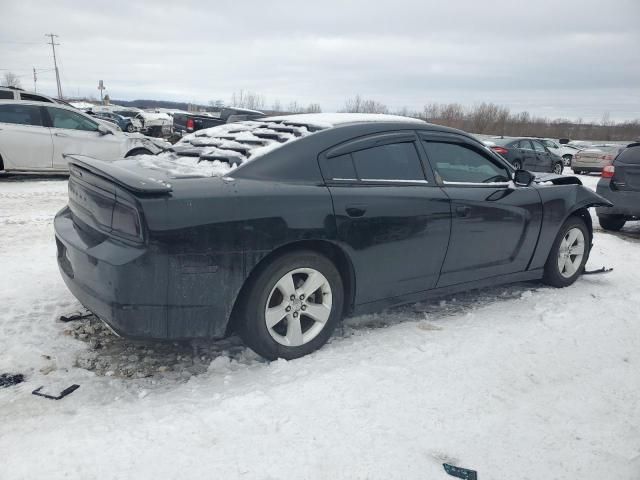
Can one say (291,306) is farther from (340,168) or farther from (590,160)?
(590,160)

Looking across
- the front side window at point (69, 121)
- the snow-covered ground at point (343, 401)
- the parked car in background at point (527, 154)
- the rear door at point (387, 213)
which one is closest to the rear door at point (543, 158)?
the parked car in background at point (527, 154)

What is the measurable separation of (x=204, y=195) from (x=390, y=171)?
1.39 meters

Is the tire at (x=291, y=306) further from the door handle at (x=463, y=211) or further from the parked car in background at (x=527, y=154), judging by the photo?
the parked car in background at (x=527, y=154)

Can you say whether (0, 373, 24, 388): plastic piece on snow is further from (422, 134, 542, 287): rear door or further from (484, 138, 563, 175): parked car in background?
(484, 138, 563, 175): parked car in background

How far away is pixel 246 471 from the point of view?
2.21 m

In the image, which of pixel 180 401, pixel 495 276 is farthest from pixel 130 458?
pixel 495 276

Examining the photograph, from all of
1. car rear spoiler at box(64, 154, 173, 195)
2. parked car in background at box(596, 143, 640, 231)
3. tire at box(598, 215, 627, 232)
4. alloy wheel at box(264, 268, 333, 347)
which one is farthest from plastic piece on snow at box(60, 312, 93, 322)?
tire at box(598, 215, 627, 232)

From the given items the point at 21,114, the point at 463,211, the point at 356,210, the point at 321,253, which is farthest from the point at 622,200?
the point at 21,114

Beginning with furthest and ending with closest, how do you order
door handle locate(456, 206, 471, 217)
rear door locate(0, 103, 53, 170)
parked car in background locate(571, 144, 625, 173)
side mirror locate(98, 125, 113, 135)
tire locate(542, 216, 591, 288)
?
parked car in background locate(571, 144, 625, 173)
side mirror locate(98, 125, 113, 135)
rear door locate(0, 103, 53, 170)
tire locate(542, 216, 591, 288)
door handle locate(456, 206, 471, 217)

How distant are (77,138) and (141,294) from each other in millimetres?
8642

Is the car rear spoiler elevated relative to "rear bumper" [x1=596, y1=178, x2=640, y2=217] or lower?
elevated

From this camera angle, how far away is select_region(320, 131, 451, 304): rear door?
3.28 m

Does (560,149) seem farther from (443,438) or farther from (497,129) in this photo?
(497,129)

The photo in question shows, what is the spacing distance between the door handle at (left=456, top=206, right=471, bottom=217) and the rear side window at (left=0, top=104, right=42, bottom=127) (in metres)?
9.08
